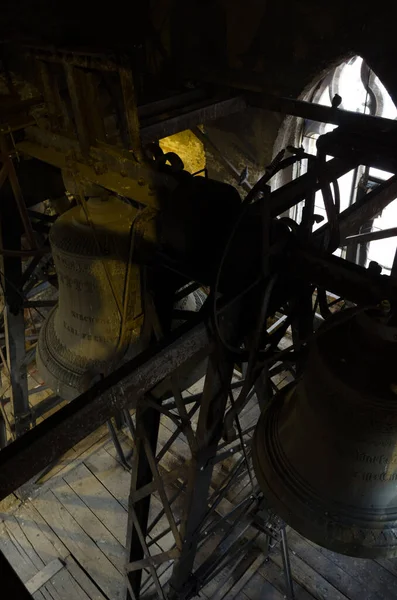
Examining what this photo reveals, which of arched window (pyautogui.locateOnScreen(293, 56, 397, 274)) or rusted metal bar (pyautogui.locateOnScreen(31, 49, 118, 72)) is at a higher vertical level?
rusted metal bar (pyautogui.locateOnScreen(31, 49, 118, 72))

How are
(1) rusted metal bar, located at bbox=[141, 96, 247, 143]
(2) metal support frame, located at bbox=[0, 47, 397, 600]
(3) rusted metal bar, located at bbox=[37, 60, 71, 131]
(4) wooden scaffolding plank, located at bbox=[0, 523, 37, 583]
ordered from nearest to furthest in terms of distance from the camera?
(2) metal support frame, located at bbox=[0, 47, 397, 600] → (3) rusted metal bar, located at bbox=[37, 60, 71, 131] → (1) rusted metal bar, located at bbox=[141, 96, 247, 143] → (4) wooden scaffolding plank, located at bbox=[0, 523, 37, 583]

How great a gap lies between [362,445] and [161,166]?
4.14ft

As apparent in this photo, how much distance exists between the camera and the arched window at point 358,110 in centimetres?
595

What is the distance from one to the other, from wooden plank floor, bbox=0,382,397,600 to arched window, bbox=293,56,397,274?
3400 millimetres

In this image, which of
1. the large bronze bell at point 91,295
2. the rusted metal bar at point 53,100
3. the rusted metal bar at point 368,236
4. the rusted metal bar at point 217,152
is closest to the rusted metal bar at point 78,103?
the rusted metal bar at point 53,100

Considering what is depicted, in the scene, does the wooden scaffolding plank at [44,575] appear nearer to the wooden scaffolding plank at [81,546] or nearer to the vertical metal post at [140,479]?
the wooden scaffolding plank at [81,546]

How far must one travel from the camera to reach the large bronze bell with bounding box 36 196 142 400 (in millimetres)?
2273

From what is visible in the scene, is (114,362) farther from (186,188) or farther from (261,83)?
(261,83)

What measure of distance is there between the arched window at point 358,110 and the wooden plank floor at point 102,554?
3.40 m

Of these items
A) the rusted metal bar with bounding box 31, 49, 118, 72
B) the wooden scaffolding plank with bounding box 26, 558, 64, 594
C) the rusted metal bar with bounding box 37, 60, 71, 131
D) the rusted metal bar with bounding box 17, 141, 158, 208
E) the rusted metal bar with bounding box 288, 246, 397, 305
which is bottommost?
the wooden scaffolding plank with bounding box 26, 558, 64, 594

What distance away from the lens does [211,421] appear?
99.0 inches

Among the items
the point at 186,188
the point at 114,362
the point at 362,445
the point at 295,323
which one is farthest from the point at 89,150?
the point at 362,445

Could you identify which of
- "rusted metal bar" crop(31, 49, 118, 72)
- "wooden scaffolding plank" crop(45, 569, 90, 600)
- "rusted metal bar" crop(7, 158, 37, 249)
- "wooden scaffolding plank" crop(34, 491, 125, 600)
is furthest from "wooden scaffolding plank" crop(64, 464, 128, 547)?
"rusted metal bar" crop(31, 49, 118, 72)

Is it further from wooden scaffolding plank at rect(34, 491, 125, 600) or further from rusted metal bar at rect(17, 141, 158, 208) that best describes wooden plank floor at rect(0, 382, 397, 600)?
rusted metal bar at rect(17, 141, 158, 208)
